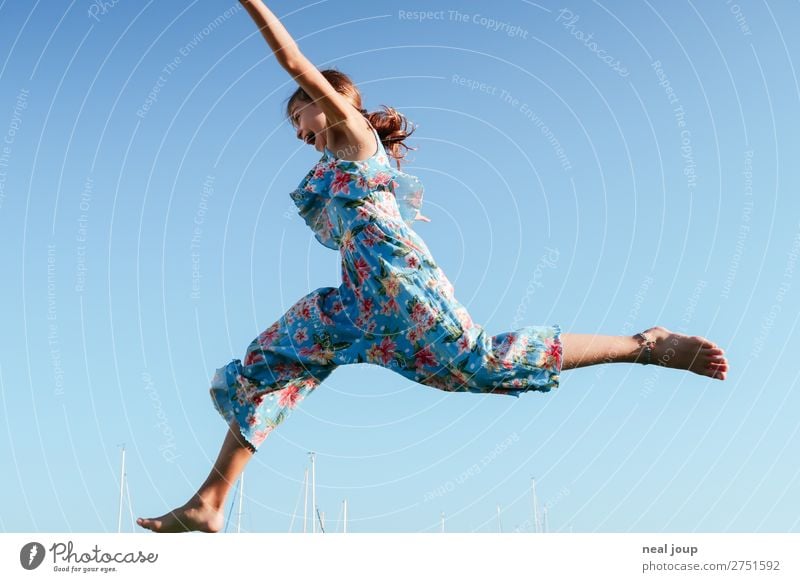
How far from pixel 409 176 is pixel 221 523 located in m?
2.96

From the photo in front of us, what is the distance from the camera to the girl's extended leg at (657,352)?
7.71 m

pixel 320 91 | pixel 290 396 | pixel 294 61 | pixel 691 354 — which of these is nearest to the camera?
pixel 294 61

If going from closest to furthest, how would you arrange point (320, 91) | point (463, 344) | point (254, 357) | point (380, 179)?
point (320, 91), point (463, 344), point (254, 357), point (380, 179)

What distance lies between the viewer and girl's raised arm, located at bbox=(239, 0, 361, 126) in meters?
6.87

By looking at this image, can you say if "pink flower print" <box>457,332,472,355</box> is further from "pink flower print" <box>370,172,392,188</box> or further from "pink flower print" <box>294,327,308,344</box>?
"pink flower print" <box>370,172,392,188</box>

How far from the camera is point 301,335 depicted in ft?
26.1

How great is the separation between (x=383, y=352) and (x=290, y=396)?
96cm

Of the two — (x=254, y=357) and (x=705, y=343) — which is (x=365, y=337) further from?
(x=705, y=343)

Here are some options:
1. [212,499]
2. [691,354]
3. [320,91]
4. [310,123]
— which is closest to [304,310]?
[310,123]

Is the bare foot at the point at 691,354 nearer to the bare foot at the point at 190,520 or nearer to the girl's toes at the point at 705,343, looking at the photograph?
the girl's toes at the point at 705,343

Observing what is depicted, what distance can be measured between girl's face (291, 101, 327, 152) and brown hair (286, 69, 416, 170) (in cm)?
9

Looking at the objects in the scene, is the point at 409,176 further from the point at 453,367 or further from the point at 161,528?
the point at 161,528

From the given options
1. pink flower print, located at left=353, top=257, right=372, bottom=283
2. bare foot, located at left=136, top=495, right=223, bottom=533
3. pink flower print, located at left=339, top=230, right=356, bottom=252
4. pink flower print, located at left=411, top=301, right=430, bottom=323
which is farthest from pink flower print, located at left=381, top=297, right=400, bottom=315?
bare foot, located at left=136, top=495, right=223, bottom=533
